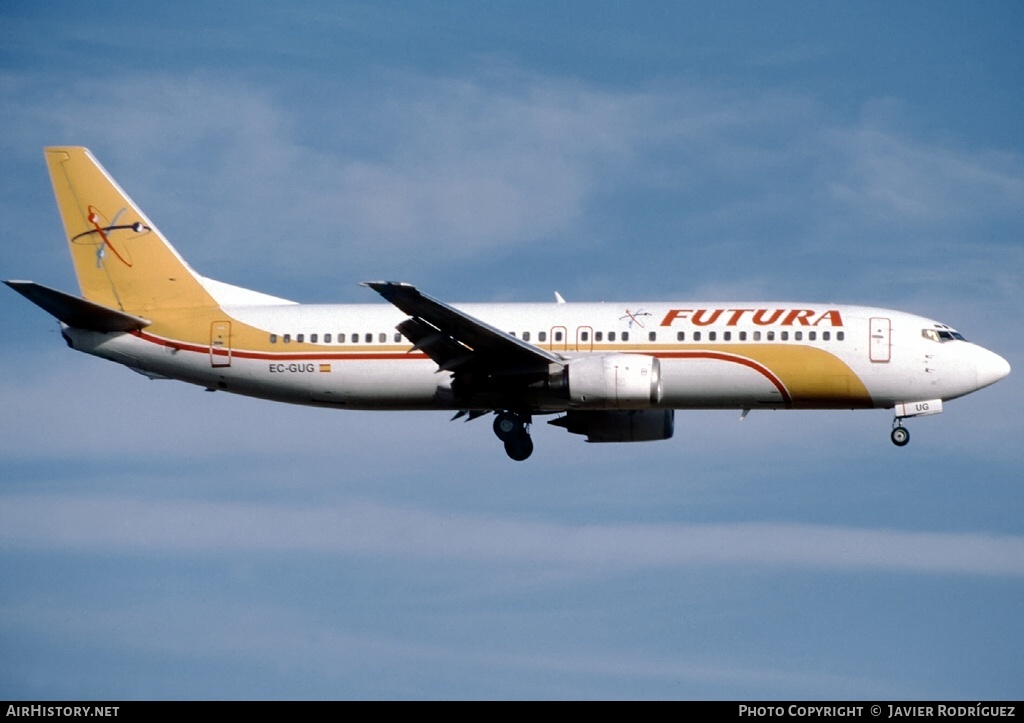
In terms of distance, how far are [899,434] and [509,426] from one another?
12325 millimetres

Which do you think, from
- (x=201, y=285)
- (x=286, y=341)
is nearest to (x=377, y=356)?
(x=286, y=341)

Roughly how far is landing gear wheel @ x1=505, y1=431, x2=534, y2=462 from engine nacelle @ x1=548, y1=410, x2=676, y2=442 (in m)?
2.79

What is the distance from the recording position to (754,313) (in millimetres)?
53969

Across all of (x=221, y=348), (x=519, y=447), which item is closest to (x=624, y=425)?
(x=519, y=447)

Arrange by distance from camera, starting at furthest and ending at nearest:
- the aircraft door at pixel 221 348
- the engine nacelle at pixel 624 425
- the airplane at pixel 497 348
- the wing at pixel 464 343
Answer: the engine nacelle at pixel 624 425, the aircraft door at pixel 221 348, the airplane at pixel 497 348, the wing at pixel 464 343

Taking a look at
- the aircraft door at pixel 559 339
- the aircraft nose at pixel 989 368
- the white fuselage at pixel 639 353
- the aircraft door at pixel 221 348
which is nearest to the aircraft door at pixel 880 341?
the white fuselage at pixel 639 353

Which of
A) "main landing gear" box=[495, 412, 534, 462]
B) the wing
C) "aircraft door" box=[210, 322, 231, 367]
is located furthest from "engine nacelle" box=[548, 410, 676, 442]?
"aircraft door" box=[210, 322, 231, 367]

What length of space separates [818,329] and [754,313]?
6.76ft

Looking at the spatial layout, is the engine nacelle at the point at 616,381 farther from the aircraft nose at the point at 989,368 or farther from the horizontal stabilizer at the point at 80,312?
the horizontal stabilizer at the point at 80,312

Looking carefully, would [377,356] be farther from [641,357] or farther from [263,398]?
[641,357]

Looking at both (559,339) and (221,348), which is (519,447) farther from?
(221,348)

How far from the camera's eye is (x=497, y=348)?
52.8 m

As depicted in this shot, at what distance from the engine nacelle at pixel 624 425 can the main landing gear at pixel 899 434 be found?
8.05 metres

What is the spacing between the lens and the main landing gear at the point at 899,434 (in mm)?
53375
